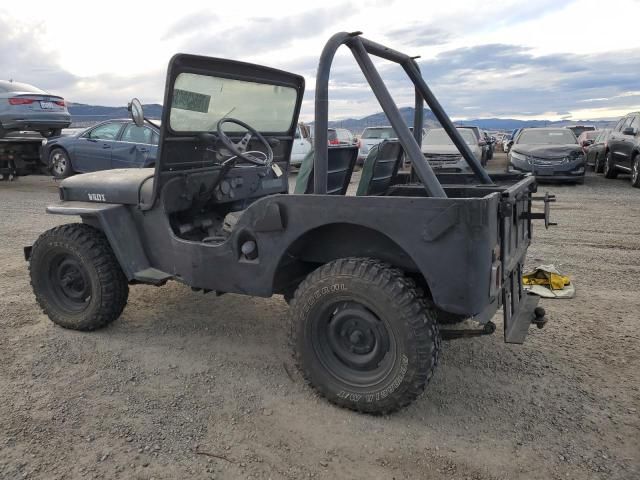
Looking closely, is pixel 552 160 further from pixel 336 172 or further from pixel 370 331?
pixel 370 331

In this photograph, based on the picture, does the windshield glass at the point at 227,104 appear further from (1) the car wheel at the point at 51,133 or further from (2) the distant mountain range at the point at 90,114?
(1) the car wheel at the point at 51,133

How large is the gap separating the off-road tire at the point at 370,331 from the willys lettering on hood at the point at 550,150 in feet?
36.5

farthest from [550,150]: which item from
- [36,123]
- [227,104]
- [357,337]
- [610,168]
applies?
[36,123]

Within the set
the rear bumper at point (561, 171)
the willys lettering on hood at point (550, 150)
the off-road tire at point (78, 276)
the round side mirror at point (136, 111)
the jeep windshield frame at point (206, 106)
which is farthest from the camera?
the willys lettering on hood at point (550, 150)

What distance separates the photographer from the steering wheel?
3.58m

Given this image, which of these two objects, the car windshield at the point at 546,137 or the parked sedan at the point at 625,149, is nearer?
the parked sedan at the point at 625,149

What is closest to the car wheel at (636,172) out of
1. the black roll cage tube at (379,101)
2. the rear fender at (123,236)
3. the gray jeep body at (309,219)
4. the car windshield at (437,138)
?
the car windshield at (437,138)

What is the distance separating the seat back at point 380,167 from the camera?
349 cm

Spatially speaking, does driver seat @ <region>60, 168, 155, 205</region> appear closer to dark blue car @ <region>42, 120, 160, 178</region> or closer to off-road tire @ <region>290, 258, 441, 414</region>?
off-road tire @ <region>290, 258, 441, 414</region>

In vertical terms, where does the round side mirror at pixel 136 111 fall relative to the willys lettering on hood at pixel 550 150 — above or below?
above

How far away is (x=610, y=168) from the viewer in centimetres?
1359

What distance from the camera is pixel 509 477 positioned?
91.4 inches

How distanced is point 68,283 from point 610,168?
44.6 ft

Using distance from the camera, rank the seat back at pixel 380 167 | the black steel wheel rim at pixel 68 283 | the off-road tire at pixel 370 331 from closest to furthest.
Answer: the off-road tire at pixel 370 331 < the seat back at pixel 380 167 < the black steel wheel rim at pixel 68 283
